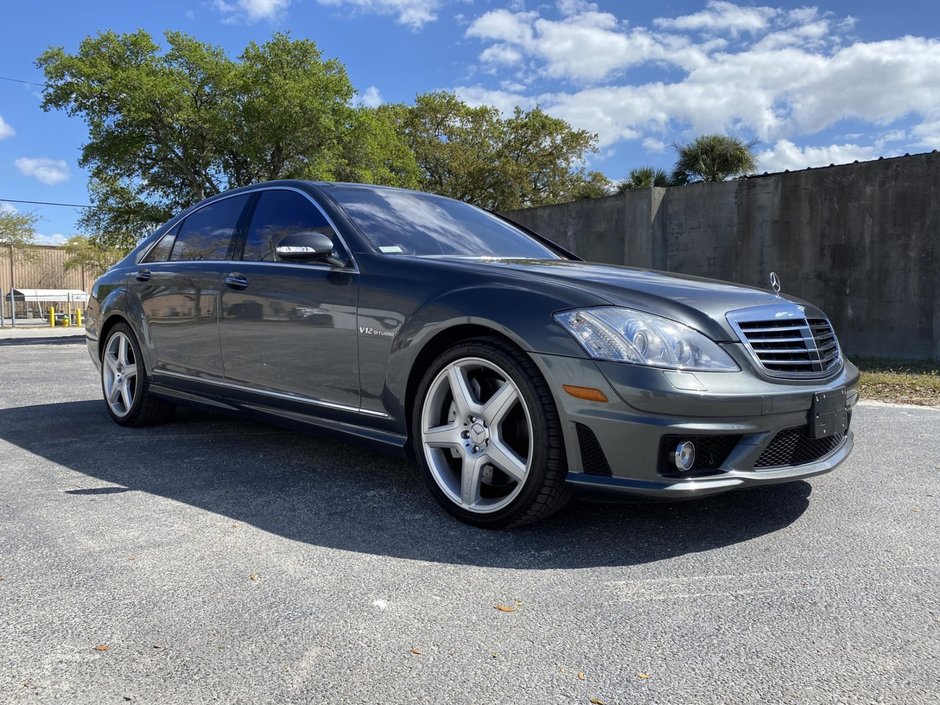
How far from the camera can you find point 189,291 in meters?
4.83

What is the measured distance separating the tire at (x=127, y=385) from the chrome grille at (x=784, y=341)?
3834 mm

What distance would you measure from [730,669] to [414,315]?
6.22ft

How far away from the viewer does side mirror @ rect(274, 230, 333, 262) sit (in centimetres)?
377

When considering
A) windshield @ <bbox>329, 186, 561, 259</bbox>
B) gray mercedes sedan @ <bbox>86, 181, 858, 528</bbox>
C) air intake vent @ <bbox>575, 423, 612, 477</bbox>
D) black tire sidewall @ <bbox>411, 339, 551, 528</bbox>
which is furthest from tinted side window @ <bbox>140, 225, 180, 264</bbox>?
air intake vent @ <bbox>575, 423, 612, 477</bbox>

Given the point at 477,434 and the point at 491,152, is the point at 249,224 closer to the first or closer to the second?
the point at 477,434

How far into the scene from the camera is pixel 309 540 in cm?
316

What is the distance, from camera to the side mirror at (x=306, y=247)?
3.77 metres

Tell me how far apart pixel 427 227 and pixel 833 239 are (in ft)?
31.0

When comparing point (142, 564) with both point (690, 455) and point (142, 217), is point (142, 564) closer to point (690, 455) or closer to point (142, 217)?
point (690, 455)

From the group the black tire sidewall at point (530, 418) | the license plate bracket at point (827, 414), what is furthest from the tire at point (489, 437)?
the license plate bracket at point (827, 414)

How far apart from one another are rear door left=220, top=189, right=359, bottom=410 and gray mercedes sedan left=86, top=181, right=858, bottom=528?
0.04 feet

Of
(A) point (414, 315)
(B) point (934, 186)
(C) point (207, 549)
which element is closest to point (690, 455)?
(A) point (414, 315)

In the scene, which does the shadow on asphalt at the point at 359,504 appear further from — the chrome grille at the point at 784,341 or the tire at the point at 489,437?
the chrome grille at the point at 784,341

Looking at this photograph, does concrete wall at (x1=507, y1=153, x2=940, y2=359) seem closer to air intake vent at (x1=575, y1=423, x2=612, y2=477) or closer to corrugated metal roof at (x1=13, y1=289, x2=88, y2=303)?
air intake vent at (x1=575, y1=423, x2=612, y2=477)
